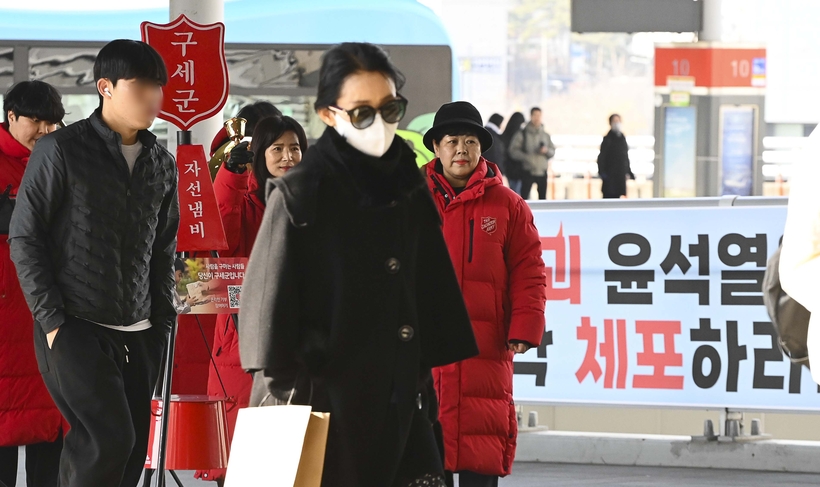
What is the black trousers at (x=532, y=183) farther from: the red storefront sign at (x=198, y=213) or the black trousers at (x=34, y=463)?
the black trousers at (x=34, y=463)

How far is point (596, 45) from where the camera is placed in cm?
2114

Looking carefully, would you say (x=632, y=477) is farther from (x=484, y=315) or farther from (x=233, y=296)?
(x=233, y=296)

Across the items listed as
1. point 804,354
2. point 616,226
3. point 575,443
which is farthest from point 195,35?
point 804,354

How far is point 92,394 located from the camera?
14.4ft

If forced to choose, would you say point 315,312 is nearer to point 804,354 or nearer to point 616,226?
point 804,354

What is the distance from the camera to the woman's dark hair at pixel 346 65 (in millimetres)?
3094

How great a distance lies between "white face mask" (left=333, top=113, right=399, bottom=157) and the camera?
309 cm

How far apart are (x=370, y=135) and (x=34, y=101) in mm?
2964

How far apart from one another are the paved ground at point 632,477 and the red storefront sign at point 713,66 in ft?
35.8

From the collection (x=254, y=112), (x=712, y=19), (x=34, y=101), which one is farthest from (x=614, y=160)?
(x=34, y=101)

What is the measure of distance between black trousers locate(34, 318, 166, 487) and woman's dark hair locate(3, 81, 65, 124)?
1422 millimetres

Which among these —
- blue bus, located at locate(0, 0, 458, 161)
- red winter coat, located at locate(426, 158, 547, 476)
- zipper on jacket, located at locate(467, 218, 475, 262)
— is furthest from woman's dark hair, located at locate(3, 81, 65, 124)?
blue bus, located at locate(0, 0, 458, 161)

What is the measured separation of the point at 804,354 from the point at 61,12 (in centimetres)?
1252

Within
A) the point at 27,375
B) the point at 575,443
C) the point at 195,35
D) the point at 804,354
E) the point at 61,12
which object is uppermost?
the point at 61,12
